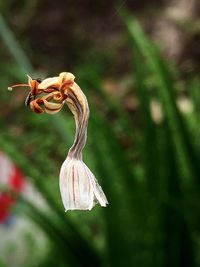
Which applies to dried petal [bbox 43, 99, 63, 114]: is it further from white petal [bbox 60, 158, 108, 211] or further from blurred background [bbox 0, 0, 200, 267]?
blurred background [bbox 0, 0, 200, 267]

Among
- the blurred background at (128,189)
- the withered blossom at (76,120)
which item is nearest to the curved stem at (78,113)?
the withered blossom at (76,120)

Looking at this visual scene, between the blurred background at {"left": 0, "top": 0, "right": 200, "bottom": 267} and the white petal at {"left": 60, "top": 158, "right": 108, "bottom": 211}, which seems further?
Result: the blurred background at {"left": 0, "top": 0, "right": 200, "bottom": 267}

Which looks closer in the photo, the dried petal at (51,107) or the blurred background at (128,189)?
the dried petal at (51,107)

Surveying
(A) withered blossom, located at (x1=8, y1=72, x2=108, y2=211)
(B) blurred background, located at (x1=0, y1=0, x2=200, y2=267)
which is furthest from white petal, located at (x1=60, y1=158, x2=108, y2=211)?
(B) blurred background, located at (x1=0, y1=0, x2=200, y2=267)

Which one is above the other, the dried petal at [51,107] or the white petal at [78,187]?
the dried petal at [51,107]

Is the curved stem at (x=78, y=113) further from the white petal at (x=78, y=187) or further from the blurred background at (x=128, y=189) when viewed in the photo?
the blurred background at (x=128, y=189)

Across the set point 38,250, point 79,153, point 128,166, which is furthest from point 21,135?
point 79,153

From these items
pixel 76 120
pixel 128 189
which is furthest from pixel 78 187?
pixel 128 189

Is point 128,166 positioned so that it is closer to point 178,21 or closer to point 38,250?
point 38,250

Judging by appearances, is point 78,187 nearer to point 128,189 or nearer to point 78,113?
point 78,113
